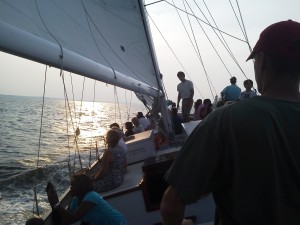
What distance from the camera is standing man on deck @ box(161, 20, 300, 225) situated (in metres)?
1.27

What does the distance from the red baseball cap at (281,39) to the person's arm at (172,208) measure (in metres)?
0.60

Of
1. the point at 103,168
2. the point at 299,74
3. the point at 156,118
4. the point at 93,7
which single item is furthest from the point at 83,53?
the point at 156,118

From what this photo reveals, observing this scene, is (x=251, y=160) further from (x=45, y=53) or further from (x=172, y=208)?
(x=45, y=53)

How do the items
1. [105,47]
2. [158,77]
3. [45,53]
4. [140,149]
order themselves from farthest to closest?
[158,77], [140,149], [105,47], [45,53]

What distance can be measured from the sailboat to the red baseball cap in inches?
67.7

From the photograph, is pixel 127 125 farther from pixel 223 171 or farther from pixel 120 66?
pixel 223 171

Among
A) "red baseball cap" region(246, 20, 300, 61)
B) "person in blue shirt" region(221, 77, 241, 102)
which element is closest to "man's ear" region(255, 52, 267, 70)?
"red baseball cap" region(246, 20, 300, 61)

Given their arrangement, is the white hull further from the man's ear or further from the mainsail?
the man's ear

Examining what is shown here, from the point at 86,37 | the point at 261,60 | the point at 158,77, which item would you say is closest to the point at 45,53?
the point at 86,37

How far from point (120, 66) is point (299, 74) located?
14.4ft

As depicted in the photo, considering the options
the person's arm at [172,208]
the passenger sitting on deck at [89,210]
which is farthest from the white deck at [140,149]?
the person's arm at [172,208]

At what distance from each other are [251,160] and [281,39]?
0.44 metres

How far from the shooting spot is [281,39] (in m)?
1.36

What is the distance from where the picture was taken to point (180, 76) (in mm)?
10812
